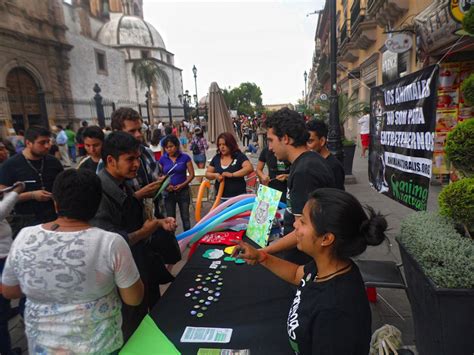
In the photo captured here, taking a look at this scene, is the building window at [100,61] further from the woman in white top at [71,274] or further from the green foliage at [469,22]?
the green foliage at [469,22]

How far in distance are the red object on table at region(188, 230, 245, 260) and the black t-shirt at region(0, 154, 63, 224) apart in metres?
1.78

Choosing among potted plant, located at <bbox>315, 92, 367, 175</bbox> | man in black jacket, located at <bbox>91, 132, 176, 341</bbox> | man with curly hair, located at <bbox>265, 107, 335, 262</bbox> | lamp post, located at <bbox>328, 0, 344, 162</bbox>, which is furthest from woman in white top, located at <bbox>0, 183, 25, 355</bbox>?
potted plant, located at <bbox>315, 92, 367, 175</bbox>

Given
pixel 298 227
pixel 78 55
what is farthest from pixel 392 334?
pixel 78 55

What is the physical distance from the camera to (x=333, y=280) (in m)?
1.35

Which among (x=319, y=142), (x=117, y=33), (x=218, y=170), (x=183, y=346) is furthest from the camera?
(x=117, y=33)

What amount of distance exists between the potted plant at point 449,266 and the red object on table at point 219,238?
1.53 metres

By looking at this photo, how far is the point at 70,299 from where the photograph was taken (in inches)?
61.9

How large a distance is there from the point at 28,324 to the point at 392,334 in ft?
7.49

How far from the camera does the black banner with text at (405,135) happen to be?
2.62m

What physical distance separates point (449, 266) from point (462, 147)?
0.79 metres

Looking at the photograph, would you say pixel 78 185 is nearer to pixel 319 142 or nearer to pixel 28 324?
pixel 28 324

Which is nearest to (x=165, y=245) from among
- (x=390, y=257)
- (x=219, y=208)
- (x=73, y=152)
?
(x=219, y=208)

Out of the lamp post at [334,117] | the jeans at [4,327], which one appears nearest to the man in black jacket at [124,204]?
the jeans at [4,327]

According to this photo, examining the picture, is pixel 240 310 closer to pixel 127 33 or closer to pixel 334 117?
pixel 334 117
